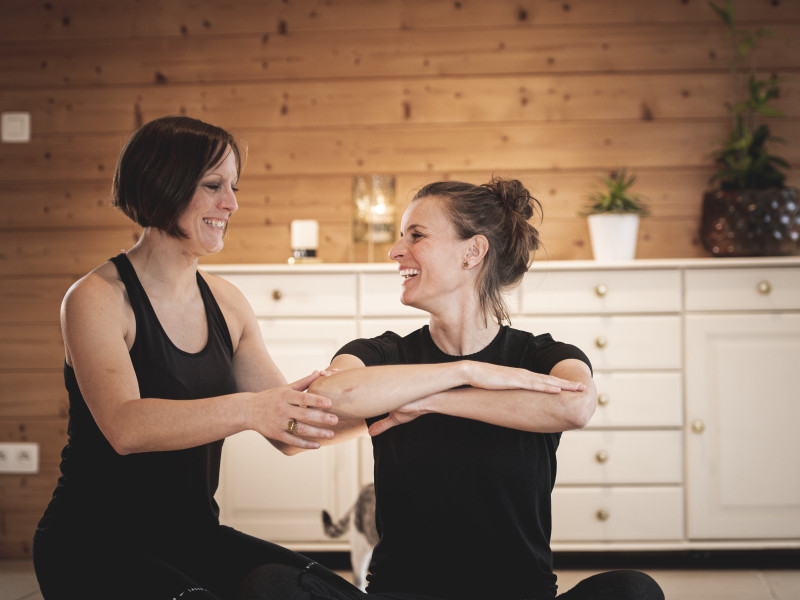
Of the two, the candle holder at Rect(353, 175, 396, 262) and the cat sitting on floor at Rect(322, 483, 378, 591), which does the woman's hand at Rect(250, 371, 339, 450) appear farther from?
the candle holder at Rect(353, 175, 396, 262)

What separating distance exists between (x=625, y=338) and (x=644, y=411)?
270 mm

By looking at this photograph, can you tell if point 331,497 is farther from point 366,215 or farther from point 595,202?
point 595,202

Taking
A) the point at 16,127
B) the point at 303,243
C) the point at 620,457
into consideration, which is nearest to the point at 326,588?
the point at 620,457

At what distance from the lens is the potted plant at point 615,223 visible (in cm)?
277

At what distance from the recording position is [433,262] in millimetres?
1466

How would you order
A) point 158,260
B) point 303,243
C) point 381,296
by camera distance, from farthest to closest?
1. point 303,243
2. point 381,296
3. point 158,260

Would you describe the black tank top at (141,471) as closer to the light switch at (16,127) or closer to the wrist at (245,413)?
the wrist at (245,413)

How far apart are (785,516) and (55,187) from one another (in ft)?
10.6

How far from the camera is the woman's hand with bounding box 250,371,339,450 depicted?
4.13ft

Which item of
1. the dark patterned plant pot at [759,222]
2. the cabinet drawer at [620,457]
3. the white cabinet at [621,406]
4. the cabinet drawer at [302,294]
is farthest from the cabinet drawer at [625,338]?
the cabinet drawer at [302,294]

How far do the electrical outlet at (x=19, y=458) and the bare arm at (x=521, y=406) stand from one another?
241 cm

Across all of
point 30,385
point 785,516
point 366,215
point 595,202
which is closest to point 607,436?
point 785,516

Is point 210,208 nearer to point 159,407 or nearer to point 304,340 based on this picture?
point 159,407

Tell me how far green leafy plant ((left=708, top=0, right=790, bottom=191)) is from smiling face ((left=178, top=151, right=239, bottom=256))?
2195 mm
